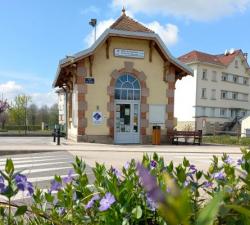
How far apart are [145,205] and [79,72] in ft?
59.1

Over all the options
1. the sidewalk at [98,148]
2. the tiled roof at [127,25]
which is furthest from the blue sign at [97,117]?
the tiled roof at [127,25]

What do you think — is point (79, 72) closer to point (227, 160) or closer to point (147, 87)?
point (147, 87)

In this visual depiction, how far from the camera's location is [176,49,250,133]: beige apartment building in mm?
47375

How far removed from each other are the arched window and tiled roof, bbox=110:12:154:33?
2634mm

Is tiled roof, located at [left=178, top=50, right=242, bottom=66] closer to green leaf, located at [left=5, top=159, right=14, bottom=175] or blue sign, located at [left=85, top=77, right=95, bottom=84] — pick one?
blue sign, located at [left=85, top=77, right=95, bottom=84]

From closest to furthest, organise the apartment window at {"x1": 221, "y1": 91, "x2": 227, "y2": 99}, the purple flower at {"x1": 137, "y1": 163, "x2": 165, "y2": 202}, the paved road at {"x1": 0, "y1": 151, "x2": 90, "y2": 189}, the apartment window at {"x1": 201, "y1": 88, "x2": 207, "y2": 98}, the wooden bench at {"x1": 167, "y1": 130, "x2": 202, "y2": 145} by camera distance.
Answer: the purple flower at {"x1": 137, "y1": 163, "x2": 165, "y2": 202} < the paved road at {"x1": 0, "y1": 151, "x2": 90, "y2": 189} < the wooden bench at {"x1": 167, "y1": 130, "x2": 202, "y2": 145} < the apartment window at {"x1": 201, "y1": 88, "x2": 207, "y2": 98} < the apartment window at {"x1": 221, "y1": 91, "x2": 227, "y2": 99}

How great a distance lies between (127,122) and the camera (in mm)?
20859

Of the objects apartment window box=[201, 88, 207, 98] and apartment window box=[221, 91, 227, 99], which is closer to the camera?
apartment window box=[201, 88, 207, 98]

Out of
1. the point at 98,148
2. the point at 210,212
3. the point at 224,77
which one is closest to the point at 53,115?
the point at 224,77

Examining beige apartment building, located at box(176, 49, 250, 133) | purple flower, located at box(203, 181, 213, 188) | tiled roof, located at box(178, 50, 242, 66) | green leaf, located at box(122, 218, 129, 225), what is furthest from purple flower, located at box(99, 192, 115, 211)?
tiled roof, located at box(178, 50, 242, 66)

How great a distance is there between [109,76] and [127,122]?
2.72 metres

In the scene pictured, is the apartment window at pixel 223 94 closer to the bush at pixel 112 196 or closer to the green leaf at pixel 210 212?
the bush at pixel 112 196

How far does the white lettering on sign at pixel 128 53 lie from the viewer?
2058 cm

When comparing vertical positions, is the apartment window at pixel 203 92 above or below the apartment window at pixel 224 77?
below
